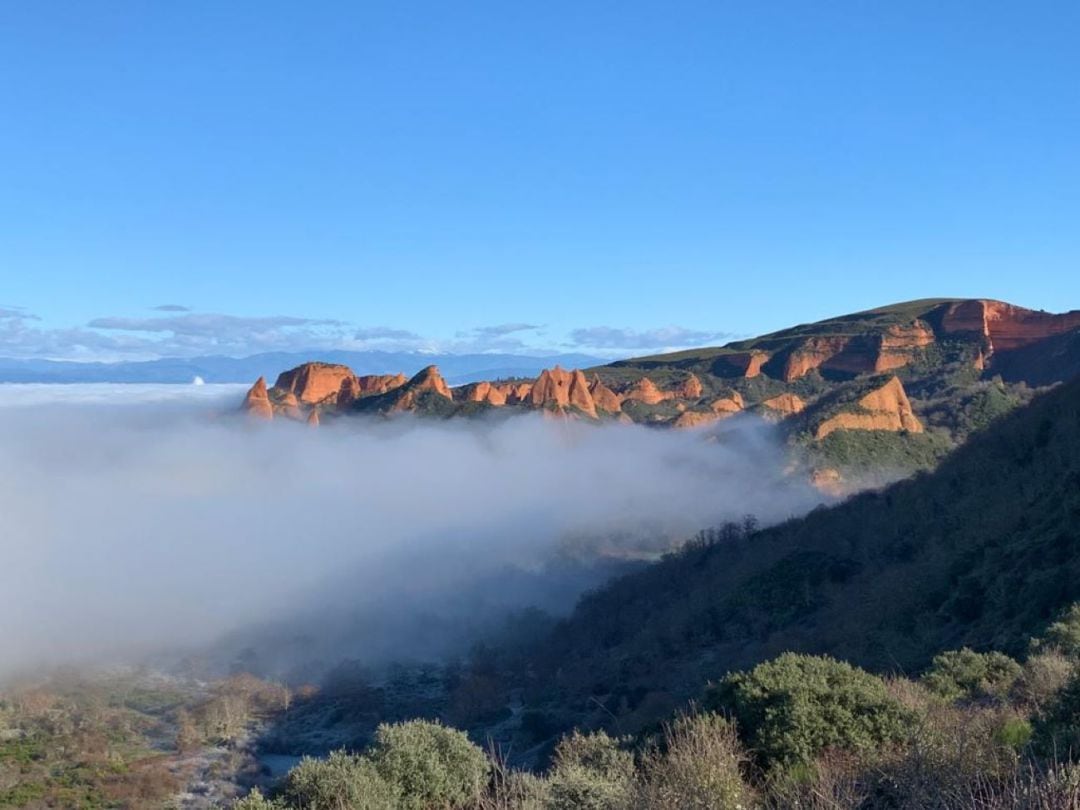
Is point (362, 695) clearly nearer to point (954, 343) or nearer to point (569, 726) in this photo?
point (569, 726)

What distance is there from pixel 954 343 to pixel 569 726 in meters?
114

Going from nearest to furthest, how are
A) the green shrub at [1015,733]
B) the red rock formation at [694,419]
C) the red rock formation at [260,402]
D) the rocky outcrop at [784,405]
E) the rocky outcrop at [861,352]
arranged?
the green shrub at [1015,733] → the rocky outcrop at [784,405] → the red rock formation at [694,419] → the rocky outcrop at [861,352] → the red rock formation at [260,402]

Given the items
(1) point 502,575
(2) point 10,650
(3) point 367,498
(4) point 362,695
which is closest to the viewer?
(4) point 362,695

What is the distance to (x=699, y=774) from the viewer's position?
8445mm

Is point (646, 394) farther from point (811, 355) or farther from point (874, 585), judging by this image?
point (874, 585)

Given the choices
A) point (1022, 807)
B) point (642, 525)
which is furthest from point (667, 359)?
point (1022, 807)

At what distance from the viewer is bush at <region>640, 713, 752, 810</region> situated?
7652mm

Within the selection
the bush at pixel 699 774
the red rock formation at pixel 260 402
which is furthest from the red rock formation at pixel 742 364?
the bush at pixel 699 774

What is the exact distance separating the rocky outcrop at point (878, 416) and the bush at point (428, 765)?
299ft

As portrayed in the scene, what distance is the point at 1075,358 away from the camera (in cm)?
11181

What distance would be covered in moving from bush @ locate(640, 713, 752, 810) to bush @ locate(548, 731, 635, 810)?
0.25 m

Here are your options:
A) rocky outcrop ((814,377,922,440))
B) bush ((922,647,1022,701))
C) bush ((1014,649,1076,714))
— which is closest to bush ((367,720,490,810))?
bush ((1014,649,1076,714))

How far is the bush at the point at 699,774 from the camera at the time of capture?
7.65 metres

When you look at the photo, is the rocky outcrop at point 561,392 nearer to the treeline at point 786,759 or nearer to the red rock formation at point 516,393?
the red rock formation at point 516,393
